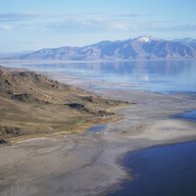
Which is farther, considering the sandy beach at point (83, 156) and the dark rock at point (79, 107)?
the dark rock at point (79, 107)

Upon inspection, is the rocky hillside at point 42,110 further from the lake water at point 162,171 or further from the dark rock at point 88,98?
the lake water at point 162,171

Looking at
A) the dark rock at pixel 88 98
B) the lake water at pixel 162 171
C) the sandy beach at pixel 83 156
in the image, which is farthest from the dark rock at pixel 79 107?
the lake water at pixel 162 171

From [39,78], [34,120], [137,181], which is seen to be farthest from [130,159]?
[39,78]

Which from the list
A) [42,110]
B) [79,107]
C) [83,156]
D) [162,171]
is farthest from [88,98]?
[162,171]


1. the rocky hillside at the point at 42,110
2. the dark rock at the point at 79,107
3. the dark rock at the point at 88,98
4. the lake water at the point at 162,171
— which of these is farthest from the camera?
Answer: the dark rock at the point at 88,98

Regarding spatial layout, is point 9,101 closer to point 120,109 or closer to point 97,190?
point 120,109

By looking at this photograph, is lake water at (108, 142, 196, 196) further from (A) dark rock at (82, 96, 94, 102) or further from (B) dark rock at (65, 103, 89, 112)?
(A) dark rock at (82, 96, 94, 102)

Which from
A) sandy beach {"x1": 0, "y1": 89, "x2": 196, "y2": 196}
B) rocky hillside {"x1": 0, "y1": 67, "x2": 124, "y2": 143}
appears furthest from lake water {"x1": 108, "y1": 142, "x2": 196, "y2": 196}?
rocky hillside {"x1": 0, "y1": 67, "x2": 124, "y2": 143}

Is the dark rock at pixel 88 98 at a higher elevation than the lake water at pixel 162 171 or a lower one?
higher
